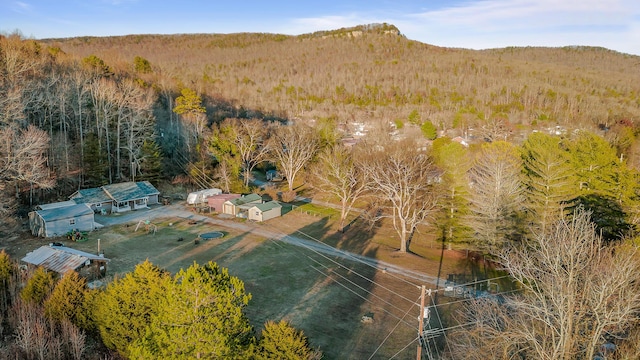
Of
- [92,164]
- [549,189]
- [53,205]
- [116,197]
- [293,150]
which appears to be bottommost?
[116,197]

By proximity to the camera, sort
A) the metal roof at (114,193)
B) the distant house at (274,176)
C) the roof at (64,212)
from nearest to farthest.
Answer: the roof at (64,212)
the metal roof at (114,193)
the distant house at (274,176)

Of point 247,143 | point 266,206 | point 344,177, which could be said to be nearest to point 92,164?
point 247,143

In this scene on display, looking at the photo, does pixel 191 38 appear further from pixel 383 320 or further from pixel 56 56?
pixel 383 320

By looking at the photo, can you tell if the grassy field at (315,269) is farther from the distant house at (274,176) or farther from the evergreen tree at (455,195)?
the distant house at (274,176)

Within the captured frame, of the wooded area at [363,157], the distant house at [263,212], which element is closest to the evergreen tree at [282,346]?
the wooded area at [363,157]

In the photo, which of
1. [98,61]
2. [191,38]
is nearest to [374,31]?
[191,38]

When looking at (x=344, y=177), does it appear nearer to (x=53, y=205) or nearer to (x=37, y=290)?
(x=37, y=290)
